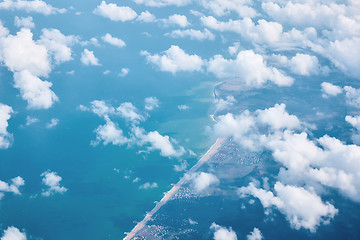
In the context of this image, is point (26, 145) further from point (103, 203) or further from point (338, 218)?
point (338, 218)

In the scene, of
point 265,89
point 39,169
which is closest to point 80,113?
point 39,169

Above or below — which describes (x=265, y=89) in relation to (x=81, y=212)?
above

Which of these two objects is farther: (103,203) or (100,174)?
(100,174)

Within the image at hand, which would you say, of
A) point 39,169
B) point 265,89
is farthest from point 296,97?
point 39,169

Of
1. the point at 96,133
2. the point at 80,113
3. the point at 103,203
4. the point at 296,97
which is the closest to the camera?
the point at 103,203

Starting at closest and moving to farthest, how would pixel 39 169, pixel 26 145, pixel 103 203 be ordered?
pixel 103 203, pixel 39 169, pixel 26 145

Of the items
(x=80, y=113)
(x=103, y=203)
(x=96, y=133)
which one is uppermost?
(x=80, y=113)
